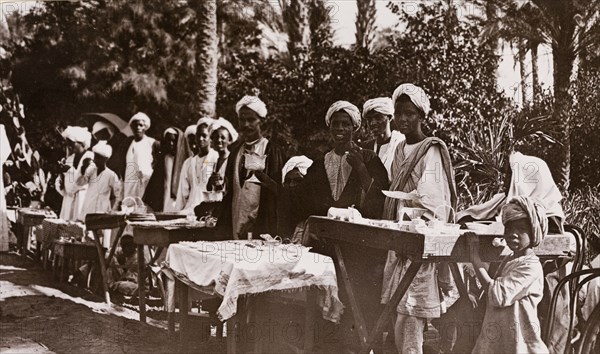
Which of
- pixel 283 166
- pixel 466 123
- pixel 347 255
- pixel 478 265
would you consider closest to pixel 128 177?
pixel 283 166

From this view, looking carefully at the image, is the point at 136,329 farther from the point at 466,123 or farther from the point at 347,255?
the point at 466,123

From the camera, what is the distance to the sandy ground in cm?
426

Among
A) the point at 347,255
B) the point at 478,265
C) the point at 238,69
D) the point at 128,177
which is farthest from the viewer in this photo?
the point at 128,177

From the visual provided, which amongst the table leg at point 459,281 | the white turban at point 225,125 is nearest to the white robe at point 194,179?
the white turban at point 225,125

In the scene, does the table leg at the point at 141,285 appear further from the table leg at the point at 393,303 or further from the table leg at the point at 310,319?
the table leg at the point at 393,303

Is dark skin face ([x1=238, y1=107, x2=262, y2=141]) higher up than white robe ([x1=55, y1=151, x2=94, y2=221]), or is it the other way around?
dark skin face ([x1=238, y1=107, x2=262, y2=141])

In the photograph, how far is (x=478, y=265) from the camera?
10.8ft

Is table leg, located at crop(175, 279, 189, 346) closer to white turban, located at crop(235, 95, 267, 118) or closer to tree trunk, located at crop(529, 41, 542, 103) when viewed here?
white turban, located at crop(235, 95, 267, 118)

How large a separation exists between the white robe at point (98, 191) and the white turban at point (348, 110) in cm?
224

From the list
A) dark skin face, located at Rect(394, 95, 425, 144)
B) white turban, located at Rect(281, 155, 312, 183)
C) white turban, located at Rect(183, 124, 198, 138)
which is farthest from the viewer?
white turban, located at Rect(183, 124, 198, 138)

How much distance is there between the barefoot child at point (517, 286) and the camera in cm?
331

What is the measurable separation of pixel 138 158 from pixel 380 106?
2.51 meters

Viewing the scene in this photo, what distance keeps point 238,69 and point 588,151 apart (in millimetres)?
2569

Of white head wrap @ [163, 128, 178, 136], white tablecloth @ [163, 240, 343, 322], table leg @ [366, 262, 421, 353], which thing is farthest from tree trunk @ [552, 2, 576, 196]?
white head wrap @ [163, 128, 178, 136]
